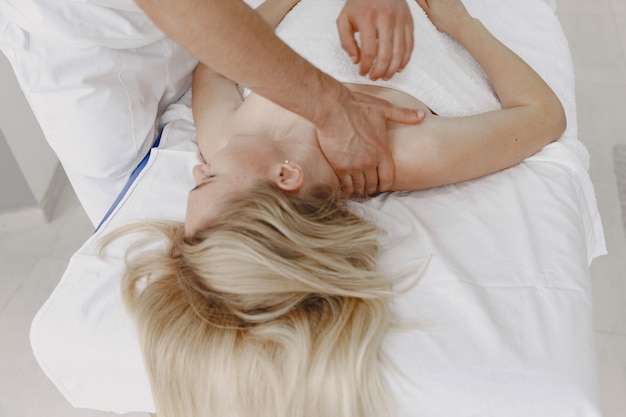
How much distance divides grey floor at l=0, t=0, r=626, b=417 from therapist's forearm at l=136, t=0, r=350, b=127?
110 cm

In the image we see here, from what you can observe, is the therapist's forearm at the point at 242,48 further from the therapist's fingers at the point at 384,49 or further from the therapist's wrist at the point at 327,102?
the therapist's fingers at the point at 384,49

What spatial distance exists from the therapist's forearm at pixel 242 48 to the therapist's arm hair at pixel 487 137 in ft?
0.81

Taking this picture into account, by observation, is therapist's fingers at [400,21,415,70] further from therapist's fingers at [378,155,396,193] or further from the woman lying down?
therapist's fingers at [378,155,396,193]

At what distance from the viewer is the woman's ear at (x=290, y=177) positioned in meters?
1.02

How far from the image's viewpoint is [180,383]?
849mm

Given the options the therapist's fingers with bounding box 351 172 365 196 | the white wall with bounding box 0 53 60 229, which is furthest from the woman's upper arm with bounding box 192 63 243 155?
the white wall with bounding box 0 53 60 229

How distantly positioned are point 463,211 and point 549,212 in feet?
0.49

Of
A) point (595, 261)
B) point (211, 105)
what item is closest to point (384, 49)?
point (211, 105)

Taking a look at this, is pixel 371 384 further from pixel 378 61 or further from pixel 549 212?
pixel 378 61

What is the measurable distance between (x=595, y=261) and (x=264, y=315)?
4.32ft

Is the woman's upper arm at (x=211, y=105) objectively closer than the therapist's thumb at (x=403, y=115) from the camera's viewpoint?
No

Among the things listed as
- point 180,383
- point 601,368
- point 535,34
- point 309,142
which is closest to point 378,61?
point 309,142

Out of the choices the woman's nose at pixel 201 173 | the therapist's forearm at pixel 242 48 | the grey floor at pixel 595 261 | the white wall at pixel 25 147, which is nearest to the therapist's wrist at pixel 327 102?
the therapist's forearm at pixel 242 48

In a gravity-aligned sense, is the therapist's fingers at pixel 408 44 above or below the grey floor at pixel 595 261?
above
